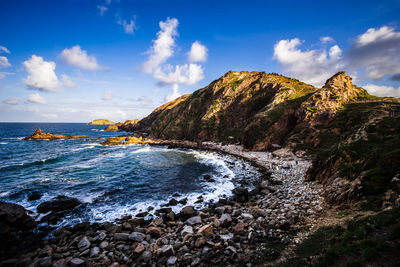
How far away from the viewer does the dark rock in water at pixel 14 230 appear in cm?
1379

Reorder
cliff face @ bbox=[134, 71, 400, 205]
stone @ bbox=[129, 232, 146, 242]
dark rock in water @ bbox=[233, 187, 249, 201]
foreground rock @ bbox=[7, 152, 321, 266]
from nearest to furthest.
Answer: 1. foreground rock @ bbox=[7, 152, 321, 266]
2. stone @ bbox=[129, 232, 146, 242]
3. cliff face @ bbox=[134, 71, 400, 205]
4. dark rock in water @ bbox=[233, 187, 249, 201]

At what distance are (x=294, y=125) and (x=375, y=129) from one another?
88.4 ft

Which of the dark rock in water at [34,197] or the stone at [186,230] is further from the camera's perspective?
the dark rock in water at [34,197]

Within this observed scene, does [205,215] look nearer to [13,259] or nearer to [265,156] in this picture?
[13,259]

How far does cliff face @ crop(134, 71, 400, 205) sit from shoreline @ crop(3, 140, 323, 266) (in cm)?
427

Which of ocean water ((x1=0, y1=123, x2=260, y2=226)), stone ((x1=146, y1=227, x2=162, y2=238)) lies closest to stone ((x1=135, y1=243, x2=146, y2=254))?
stone ((x1=146, y1=227, x2=162, y2=238))

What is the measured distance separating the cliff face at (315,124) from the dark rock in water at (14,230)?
29025mm

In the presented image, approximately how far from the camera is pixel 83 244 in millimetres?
13109

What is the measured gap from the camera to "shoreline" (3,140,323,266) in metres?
11.0

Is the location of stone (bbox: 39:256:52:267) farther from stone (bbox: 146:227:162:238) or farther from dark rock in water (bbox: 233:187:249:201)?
dark rock in water (bbox: 233:187:249:201)

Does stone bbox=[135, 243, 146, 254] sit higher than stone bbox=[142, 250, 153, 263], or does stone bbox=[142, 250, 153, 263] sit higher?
stone bbox=[142, 250, 153, 263]

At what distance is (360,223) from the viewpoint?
9.58 meters

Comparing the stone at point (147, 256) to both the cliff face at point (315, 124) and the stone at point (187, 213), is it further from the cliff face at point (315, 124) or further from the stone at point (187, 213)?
the cliff face at point (315, 124)

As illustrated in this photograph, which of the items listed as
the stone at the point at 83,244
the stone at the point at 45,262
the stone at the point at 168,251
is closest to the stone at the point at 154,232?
the stone at the point at 168,251
